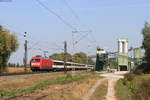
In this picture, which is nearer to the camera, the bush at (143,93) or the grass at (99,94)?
the bush at (143,93)

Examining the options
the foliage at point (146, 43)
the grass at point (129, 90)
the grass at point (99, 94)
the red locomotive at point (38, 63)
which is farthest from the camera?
the red locomotive at point (38, 63)

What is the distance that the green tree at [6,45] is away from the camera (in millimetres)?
62031

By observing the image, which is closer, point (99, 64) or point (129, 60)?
point (99, 64)

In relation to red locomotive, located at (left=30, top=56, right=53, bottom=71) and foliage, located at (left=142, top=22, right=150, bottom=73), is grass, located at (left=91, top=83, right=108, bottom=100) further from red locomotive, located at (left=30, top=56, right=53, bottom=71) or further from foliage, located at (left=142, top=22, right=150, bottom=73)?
red locomotive, located at (left=30, top=56, right=53, bottom=71)

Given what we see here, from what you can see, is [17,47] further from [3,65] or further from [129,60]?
[129,60]

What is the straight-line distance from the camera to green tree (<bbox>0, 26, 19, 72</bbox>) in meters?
62.0

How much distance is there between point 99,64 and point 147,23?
4821 centimetres

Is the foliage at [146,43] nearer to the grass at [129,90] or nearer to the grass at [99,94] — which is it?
the grass at [129,90]

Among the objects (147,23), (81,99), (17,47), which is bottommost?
(81,99)

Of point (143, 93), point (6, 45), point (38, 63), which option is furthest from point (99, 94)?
point (38, 63)

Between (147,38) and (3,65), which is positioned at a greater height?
(147,38)

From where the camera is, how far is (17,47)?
66375 mm

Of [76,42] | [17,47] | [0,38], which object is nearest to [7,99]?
[76,42]

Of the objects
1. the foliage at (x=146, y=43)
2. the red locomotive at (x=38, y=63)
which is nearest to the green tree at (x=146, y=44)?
the foliage at (x=146, y=43)
